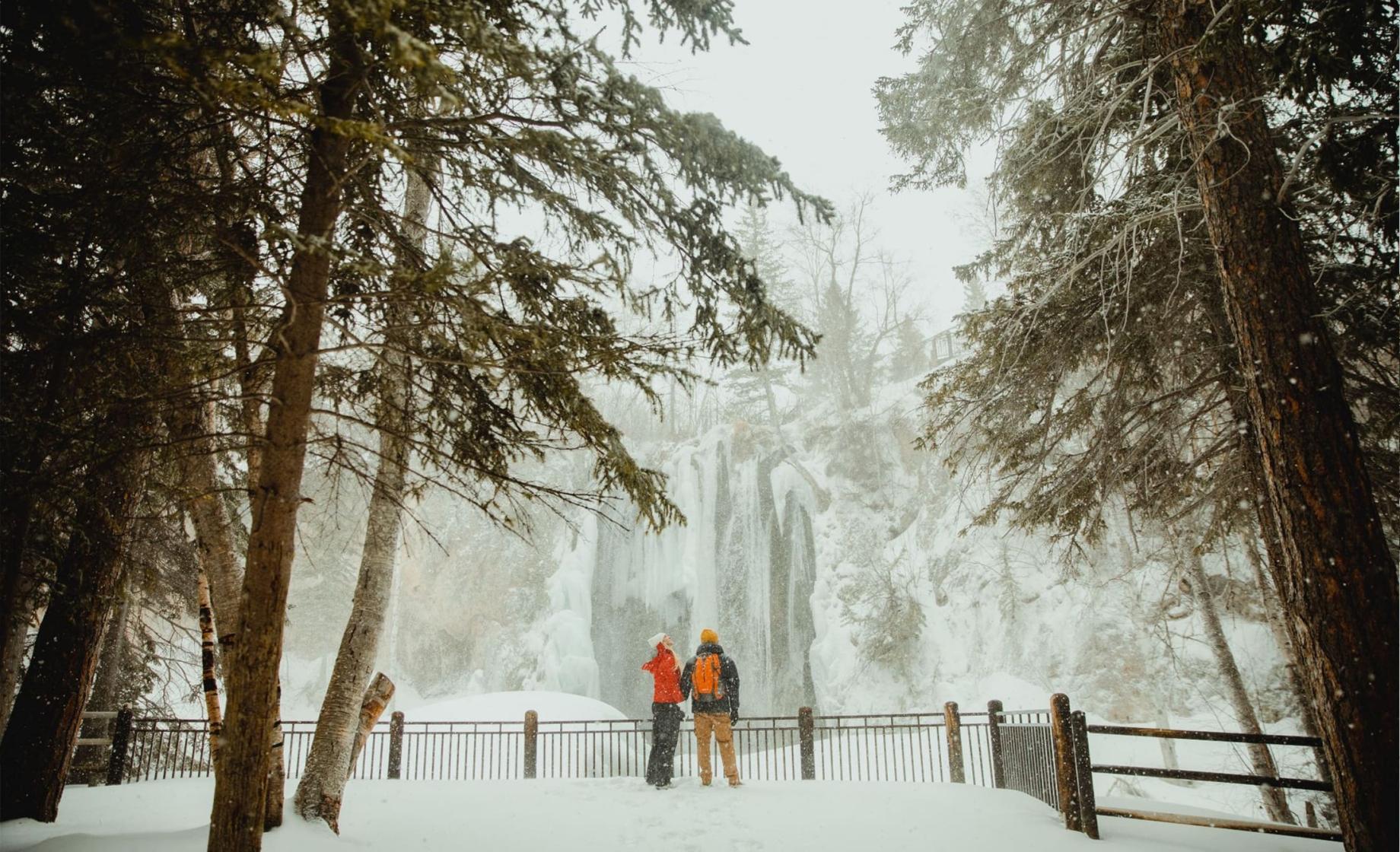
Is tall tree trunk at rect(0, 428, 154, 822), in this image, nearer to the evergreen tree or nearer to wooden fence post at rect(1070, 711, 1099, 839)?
the evergreen tree

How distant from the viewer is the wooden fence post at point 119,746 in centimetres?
768

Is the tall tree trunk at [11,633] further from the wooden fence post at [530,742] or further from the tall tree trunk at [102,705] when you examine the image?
the wooden fence post at [530,742]

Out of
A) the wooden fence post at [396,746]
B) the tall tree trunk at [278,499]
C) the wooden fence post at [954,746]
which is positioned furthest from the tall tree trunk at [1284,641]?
the wooden fence post at [396,746]

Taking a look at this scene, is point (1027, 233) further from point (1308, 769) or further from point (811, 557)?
point (811, 557)

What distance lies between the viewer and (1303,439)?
3664mm

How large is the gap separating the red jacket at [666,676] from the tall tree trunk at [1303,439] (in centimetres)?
535

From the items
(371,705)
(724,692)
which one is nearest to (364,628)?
(371,705)

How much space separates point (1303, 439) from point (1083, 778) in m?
2.88

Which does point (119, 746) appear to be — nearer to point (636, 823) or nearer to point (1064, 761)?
point (636, 823)

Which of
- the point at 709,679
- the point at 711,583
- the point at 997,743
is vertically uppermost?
the point at 711,583

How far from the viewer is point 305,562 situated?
2253cm

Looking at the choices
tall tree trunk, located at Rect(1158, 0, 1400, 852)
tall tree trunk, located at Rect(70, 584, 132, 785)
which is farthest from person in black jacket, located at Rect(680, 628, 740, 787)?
tall tree trunk, located at Rect(70, 584, 132, 785)

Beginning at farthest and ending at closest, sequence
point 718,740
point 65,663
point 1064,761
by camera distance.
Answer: point 718,740 < point 1064,761 < point 65,663

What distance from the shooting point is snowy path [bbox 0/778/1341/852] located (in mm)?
4355
